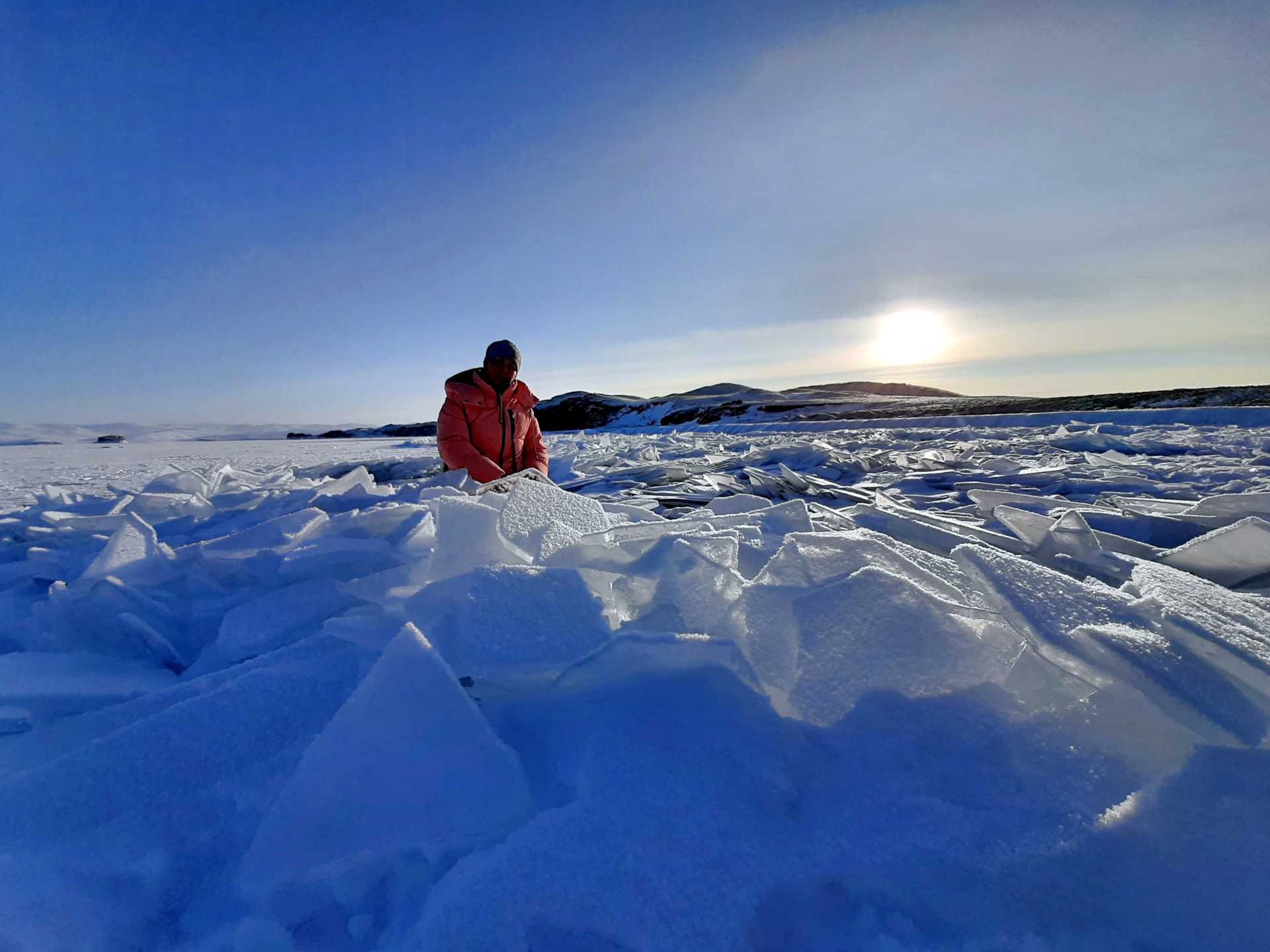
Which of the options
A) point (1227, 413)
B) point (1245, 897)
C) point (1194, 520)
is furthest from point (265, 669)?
point (1227, 413)

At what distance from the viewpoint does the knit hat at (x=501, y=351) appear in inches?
138

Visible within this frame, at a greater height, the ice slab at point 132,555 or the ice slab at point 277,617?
the ice slab at point 132,555

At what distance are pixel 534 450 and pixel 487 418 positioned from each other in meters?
0.52

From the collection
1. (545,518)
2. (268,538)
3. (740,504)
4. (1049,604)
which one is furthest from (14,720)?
(740,504)

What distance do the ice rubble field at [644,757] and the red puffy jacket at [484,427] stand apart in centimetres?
225

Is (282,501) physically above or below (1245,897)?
above

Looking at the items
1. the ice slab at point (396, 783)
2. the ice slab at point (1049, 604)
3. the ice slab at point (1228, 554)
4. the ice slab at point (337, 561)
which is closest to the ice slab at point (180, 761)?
the ice slab at point (396, 783)

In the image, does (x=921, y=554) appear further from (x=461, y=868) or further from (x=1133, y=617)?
(x=461, y=868)

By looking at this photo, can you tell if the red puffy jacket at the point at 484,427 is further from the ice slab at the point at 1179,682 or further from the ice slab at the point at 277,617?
the ice slab at the point at 1179,682

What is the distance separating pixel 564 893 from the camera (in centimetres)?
54

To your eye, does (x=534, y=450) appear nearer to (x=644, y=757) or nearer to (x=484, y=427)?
(x=484, y=427)

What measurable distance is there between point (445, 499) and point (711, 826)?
936 mm

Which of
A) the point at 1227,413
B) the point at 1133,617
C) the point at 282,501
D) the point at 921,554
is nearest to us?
the point at 1133,617

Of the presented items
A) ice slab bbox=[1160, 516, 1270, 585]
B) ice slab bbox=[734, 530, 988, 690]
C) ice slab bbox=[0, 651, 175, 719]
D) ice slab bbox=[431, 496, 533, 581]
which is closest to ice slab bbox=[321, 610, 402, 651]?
ice slab bbox=[431, 496, 533, 581]
